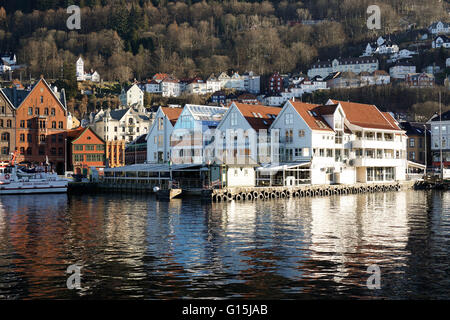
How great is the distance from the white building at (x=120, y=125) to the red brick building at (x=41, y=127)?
37630mm

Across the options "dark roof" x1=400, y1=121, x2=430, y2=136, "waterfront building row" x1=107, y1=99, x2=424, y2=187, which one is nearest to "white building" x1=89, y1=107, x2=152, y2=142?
"waterfront building row" x1=107, y1=99, x2=424, y2=187

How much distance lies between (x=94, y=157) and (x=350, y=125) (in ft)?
178

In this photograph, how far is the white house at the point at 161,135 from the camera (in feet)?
315

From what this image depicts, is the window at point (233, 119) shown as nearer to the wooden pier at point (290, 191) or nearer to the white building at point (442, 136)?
the wooden pier at point (290, 191)

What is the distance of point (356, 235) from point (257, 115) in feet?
166

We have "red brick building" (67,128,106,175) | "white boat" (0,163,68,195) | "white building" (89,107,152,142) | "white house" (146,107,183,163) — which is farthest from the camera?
"white building" (89,107,152,142)

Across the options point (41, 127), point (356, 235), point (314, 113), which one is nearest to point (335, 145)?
point (314, 113)

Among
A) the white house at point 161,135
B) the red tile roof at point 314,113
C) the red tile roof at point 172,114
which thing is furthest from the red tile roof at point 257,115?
the white house at point 161,135

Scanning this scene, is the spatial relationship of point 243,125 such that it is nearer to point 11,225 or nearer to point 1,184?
point 1,184

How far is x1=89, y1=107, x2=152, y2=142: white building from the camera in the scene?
15275 cm

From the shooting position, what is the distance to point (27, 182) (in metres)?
85.4
